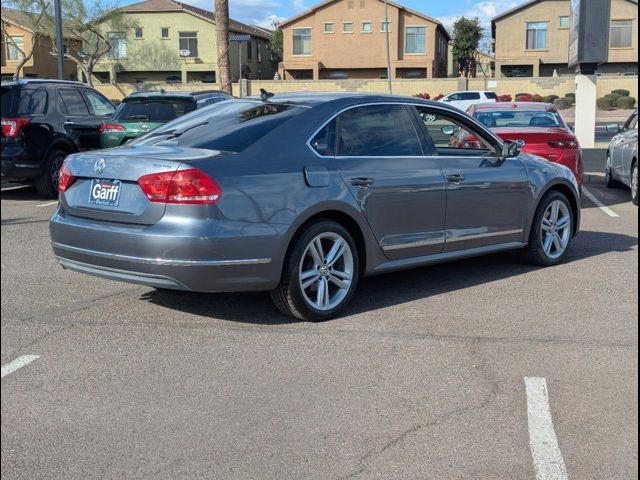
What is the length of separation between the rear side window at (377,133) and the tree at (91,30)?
186 ft

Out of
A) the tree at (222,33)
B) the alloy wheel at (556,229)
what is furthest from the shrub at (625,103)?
the alloy wheel at (556,229)

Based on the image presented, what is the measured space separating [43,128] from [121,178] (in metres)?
7.36

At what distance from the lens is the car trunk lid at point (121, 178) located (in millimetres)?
5293

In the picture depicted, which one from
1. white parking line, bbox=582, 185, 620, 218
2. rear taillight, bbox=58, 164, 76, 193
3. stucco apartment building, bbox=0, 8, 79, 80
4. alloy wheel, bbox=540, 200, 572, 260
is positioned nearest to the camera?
rear taillight, bbox=58, 164, 76, 193

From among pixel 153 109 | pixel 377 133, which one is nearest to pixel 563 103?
pixel 153 109

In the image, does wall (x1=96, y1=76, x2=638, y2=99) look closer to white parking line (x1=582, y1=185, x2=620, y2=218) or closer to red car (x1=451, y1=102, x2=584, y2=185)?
white parking line (x1=582, y1=185, x2=620, y2=218)

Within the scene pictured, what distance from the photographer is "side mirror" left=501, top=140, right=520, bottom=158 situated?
7289mm

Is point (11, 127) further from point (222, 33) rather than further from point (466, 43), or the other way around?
point (466, 43)

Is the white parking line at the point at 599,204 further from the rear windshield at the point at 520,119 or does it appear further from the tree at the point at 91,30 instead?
the tree at the point at 91,30

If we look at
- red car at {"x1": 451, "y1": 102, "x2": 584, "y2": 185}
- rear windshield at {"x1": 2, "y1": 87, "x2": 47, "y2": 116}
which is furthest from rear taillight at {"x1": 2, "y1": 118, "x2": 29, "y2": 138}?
red car at {"x1": 451, "y1": 102, "x2": 584, "y2": 185}

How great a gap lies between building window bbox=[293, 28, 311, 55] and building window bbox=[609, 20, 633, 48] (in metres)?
23.0

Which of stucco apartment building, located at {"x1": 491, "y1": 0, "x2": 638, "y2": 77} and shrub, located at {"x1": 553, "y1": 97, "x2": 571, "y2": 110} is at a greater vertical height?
stucco apartment building, located at {"x1": 491, "y1": 0, "x2": 638, "y2": 77}

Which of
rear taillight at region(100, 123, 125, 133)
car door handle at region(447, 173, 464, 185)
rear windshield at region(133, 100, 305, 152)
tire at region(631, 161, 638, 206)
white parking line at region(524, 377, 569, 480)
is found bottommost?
white parking line at region(524, 377, 569, 480)

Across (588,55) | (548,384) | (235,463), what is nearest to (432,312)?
(548,384)
